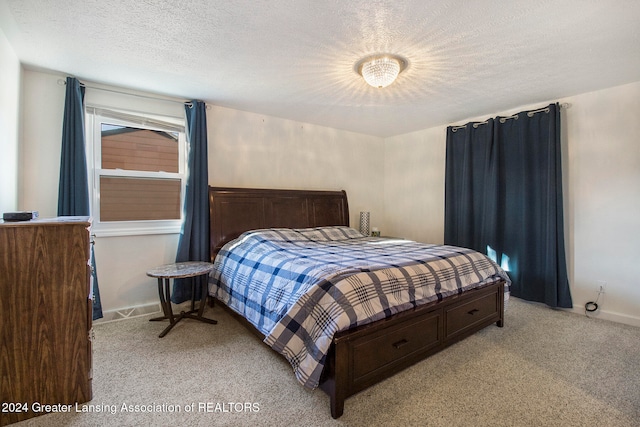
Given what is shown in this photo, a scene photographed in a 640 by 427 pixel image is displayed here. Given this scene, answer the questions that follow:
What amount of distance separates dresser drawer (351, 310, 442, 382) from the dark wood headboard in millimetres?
2190

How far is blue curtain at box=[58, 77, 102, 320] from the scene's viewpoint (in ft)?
8.70

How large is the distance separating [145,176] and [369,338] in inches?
114

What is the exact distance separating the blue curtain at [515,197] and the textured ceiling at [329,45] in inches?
17.4

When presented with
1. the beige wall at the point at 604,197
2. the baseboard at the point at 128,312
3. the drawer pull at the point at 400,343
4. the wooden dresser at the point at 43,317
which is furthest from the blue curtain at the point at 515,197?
the wooden dresser at the point at 43,317

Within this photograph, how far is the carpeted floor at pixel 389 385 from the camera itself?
160 cm

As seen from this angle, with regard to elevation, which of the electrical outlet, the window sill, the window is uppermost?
→ the window

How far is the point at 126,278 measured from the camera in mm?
3045

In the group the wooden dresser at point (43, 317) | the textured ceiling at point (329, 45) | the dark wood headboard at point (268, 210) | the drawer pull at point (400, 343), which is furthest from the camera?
the dark wood headboard at point (268, 210)

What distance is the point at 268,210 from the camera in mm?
3752

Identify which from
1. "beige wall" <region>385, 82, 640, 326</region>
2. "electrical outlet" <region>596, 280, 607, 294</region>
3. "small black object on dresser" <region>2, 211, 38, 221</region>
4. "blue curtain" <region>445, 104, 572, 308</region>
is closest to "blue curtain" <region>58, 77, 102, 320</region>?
"small black object on dresser" <region>2, 211, 38, 221</region>

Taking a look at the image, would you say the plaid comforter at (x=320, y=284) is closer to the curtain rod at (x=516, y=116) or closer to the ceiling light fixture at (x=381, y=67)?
the ceiling light fixture at (x=381, y=67)

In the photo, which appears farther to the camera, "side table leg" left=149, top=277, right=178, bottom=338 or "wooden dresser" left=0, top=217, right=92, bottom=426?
A: "side table leg" left=149, top=277, right=178, bottom=338

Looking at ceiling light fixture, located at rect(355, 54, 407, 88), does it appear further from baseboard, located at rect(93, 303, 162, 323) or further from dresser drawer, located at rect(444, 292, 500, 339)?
baseboard, located at rect(93, 303, 162, 323)

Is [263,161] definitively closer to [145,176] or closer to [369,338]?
[145,176]
